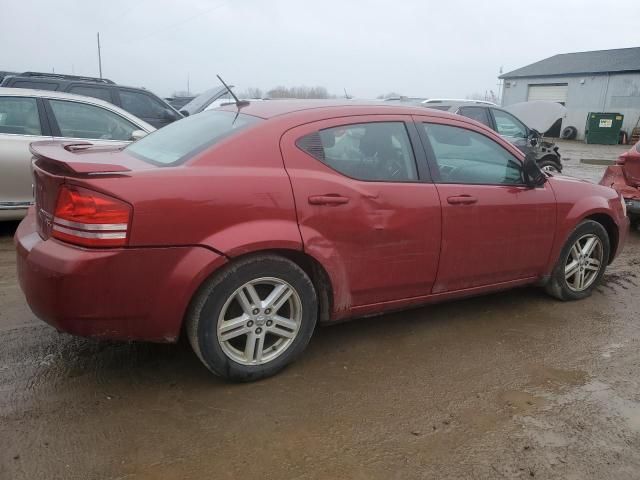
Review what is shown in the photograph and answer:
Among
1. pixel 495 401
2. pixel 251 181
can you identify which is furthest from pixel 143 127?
pixel 495 401

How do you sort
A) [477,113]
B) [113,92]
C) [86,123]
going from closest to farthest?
[86,123] → [113,92] → [477,113]

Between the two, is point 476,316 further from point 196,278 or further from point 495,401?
point 196,278

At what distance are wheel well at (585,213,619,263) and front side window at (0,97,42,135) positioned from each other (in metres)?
5.54

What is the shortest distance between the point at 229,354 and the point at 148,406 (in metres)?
0.49

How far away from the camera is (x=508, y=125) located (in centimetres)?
1063

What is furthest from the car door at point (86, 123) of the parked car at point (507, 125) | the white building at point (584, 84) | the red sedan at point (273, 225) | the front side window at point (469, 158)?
the white building at point (584, 84)

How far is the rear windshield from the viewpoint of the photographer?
2.98 m

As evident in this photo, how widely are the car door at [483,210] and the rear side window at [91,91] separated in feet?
21.0

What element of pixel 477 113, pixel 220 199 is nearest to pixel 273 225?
pixel 220 199

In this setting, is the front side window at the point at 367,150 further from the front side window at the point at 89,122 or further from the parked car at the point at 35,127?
the front side window at the point at 89,122

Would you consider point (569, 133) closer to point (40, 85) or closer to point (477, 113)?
point (477, 113)

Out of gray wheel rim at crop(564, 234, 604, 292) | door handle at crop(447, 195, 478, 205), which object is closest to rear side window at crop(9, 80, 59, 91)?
door handle at crop(447, 195, 478, 205)

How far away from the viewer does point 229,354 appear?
2.93 m

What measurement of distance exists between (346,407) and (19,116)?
16.2 feet
